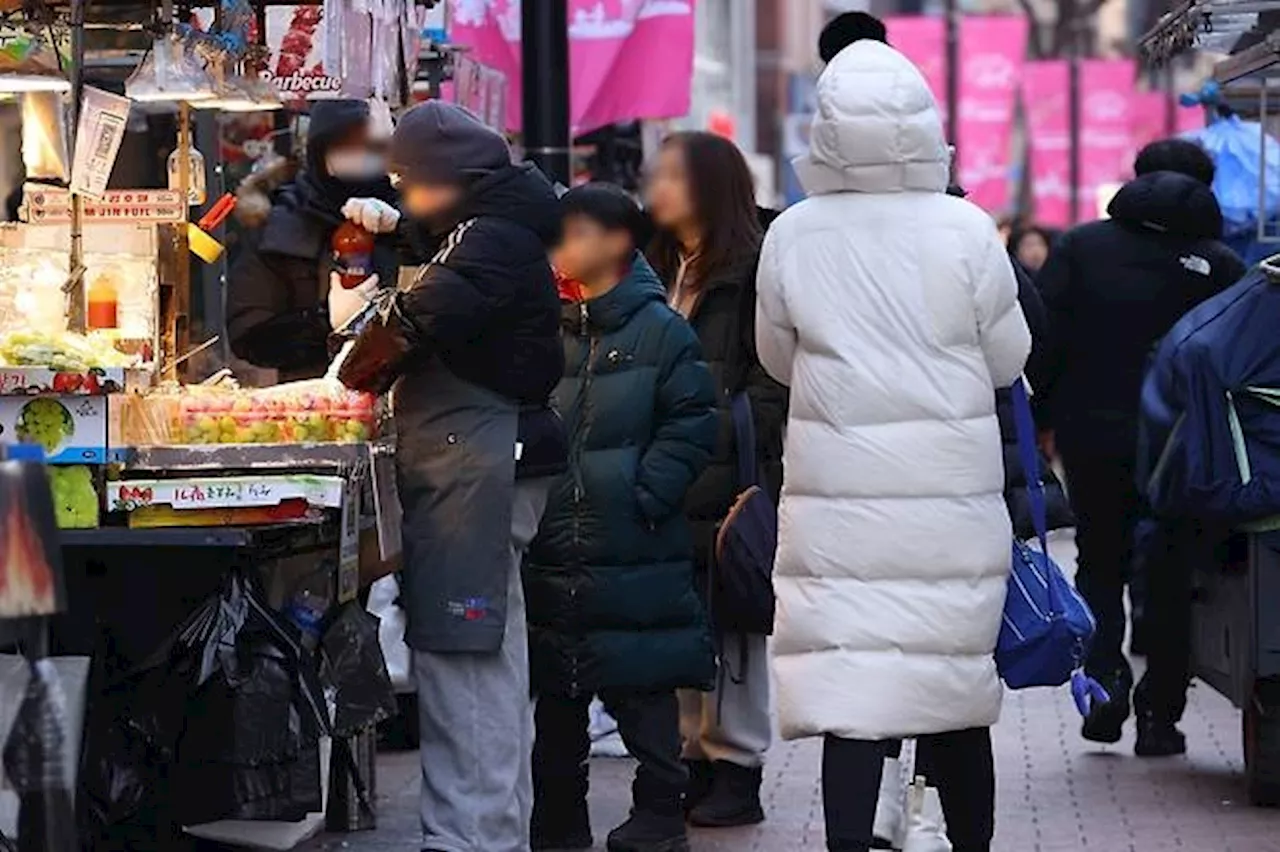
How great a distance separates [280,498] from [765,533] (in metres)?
1.71

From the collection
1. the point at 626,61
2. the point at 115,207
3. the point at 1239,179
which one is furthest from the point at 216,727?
the point at 1239,179

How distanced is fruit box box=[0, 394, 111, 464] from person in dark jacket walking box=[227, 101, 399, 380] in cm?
218

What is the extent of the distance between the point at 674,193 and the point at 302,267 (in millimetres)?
1410

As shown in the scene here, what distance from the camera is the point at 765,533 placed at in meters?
8.67

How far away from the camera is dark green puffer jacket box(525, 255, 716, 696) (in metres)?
8.51

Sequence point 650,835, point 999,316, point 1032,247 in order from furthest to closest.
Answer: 1. point 1032,247
2. point 650,835
3. point 999,316

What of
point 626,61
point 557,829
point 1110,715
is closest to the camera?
point 557,829

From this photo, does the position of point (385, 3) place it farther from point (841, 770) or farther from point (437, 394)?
point (841, 770)

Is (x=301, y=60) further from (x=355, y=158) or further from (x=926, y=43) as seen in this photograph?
(x=926, y=43)

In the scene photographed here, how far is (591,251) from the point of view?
8672mm

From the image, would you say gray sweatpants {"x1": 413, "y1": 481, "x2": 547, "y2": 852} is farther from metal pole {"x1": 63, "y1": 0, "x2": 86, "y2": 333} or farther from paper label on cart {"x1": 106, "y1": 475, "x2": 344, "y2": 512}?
metal pole {"x1": 63, "y1": 0, "x2": 86, "y2": 333}

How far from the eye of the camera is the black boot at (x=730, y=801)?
9.30 metres

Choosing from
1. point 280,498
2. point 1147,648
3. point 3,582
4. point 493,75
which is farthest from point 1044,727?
point 3,582

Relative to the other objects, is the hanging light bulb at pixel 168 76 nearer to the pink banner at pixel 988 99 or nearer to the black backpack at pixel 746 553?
the black backpack at pixel 746 553
